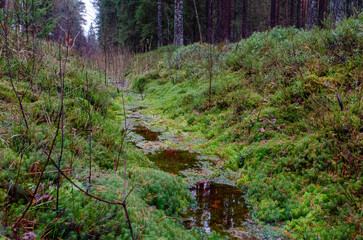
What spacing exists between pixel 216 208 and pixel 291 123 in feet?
7.71

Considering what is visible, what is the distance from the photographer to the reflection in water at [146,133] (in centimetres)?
589

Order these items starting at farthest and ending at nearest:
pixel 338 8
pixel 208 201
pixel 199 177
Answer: pixel 338 8 < pixel 199 177 < pixel 208 201

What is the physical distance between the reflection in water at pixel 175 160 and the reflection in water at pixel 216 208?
0.64 meters

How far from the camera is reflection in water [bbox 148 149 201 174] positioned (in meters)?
4.32

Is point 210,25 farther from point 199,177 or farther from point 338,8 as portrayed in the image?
point 199,177

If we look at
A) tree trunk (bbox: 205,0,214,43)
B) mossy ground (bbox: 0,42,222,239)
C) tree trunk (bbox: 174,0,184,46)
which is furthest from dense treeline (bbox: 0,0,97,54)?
tree trunk (bbox: 174,0,184,46)

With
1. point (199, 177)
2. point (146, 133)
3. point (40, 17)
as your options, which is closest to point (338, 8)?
point (146, 133)

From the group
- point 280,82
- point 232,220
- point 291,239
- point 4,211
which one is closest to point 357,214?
point 291,239

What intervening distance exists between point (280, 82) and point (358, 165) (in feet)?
9.85

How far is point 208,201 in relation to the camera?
330 cm

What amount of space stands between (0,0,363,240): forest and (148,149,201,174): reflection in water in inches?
0.7

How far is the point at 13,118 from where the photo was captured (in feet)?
10.1

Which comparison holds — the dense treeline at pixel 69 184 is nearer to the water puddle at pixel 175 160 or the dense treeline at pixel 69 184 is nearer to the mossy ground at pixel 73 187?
the mossy ground at pixel 73 187

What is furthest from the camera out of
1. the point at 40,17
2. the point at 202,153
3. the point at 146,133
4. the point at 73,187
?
the point at 40,17
